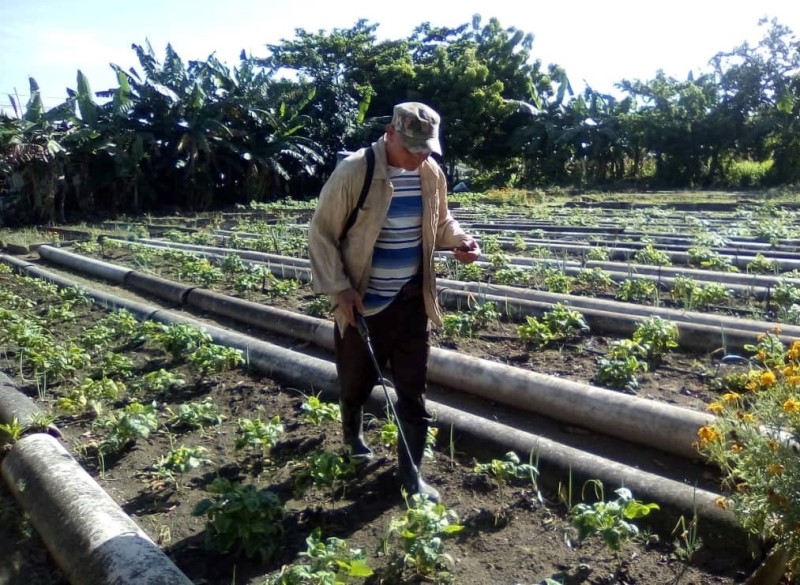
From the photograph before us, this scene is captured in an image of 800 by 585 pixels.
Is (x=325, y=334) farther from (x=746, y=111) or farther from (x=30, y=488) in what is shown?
(x=746, y=111)

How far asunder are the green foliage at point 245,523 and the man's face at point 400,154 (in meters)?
1.46

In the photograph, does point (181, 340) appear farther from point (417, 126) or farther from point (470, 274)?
point (417, 126)

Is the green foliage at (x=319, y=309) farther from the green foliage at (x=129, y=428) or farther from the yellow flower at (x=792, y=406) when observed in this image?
the yellow flower at (x=792, y=406)

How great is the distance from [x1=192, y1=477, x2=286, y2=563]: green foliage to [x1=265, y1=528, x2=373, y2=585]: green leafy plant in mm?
304

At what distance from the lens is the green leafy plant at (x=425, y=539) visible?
2.86 metres

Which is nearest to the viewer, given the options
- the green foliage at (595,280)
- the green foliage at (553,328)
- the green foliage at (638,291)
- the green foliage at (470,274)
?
the green foliage at (553,328)

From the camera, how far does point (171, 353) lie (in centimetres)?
593

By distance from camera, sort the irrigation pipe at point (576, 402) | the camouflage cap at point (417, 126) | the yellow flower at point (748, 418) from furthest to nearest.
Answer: the irrigation pipe at point (576, 402), the camouflage cap at point (417, 126), the yellow flower at point (748, 418)

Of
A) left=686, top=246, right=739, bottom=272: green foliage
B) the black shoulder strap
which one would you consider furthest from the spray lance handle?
left=686, top=246, right=739, bottom=272: green foliage

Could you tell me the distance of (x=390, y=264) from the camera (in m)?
3.52

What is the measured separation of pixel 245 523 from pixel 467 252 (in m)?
1.52

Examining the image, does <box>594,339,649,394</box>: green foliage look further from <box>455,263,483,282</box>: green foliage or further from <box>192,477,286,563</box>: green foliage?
<box>455,263,483,282</box>: green foliage

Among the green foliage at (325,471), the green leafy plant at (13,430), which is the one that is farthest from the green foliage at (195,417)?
the green foliage at (325,471)

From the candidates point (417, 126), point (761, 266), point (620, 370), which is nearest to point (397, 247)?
point (417, 126)
